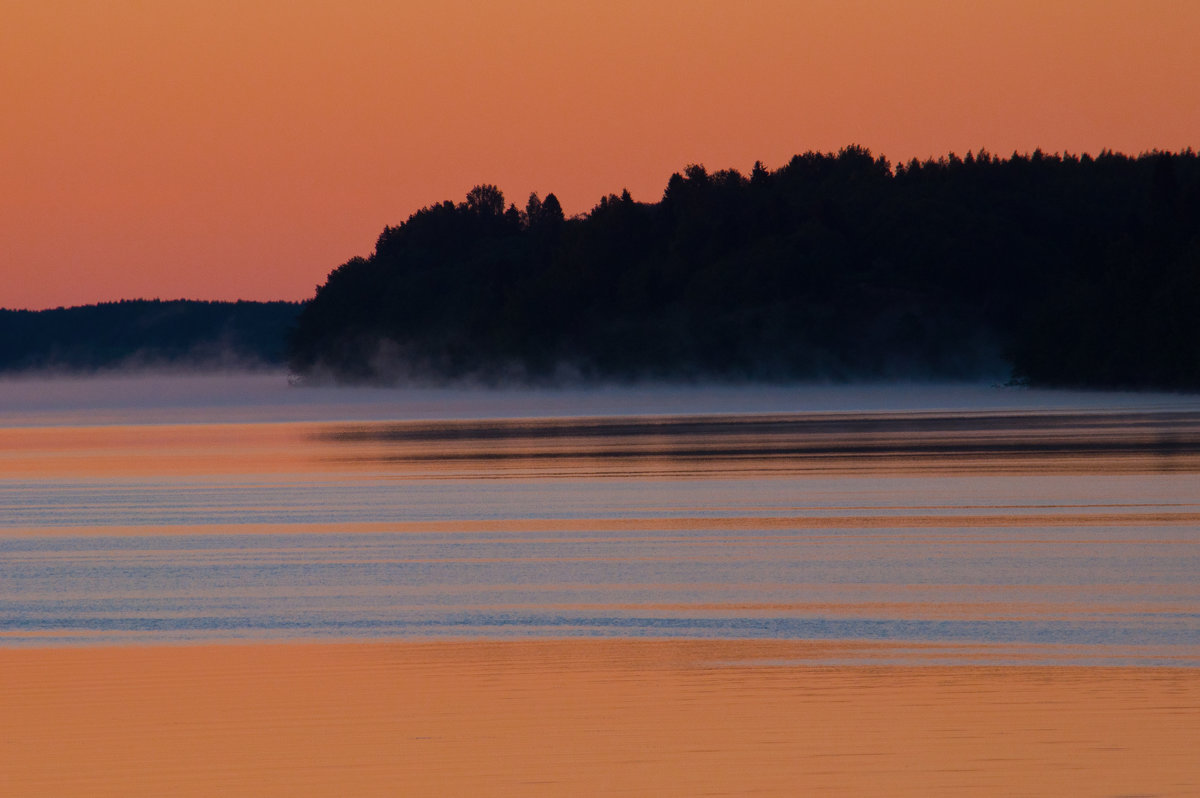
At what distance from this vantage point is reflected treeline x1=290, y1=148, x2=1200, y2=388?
113688mm

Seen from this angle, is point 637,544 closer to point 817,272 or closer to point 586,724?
point 586,724

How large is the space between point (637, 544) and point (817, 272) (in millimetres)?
Result: 104611

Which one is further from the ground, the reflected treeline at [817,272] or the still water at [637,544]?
the reflected treeline at [817,272]

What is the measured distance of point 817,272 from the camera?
121 meters

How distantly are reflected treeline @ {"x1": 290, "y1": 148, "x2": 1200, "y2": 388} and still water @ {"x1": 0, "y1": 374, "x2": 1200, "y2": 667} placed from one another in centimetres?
6257

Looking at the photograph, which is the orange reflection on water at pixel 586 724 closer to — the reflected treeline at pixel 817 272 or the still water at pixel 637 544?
the still water at pixel 637 544

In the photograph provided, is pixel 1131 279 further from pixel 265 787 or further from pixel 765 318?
pixel 265 787

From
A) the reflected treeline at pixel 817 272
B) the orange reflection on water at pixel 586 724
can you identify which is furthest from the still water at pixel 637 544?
the reflected treeline at pixel 817 272

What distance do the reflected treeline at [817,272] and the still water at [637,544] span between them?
6257 cm

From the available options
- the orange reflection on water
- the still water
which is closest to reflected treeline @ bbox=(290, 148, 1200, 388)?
the still water

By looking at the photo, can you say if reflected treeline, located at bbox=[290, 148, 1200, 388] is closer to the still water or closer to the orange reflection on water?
the still water

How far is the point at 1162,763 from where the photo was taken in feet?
27.8

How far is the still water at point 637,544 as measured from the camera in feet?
41.4

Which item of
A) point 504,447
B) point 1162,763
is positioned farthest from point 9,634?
point 504,447
